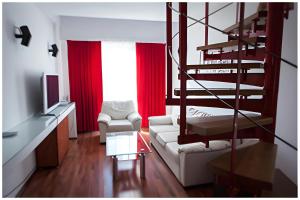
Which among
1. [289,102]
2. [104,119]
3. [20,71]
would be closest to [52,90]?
[20,71]

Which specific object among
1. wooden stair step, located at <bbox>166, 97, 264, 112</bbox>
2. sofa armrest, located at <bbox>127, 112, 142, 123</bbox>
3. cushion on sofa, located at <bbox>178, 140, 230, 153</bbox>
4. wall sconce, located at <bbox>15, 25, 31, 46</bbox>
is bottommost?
cushion on sofa, located at <bbox>178, 140, 230, 153</bbox>

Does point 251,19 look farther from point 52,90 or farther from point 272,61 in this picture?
point 52,90

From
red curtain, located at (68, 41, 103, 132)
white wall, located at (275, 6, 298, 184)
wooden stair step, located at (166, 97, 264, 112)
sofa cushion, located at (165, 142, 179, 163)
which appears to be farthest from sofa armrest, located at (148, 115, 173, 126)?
wooden stair step, located at (166, 97, 264, 112)

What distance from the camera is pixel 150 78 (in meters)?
5.30

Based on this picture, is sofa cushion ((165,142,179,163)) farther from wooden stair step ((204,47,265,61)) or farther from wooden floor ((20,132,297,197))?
wooden stair step ((204,47,265,61))

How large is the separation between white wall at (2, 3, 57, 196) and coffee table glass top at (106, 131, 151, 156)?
1.10 metres

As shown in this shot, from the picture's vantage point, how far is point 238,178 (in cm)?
127

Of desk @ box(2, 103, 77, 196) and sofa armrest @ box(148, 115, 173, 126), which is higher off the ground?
desk @ box(2, 103, 77, 196)

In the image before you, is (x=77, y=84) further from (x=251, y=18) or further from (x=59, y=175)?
(x=251, y=18)

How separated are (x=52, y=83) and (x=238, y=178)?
3.06 m

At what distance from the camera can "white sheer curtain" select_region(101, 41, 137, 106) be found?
506 centimetres

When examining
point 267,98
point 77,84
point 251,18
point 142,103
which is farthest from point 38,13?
point 267,98

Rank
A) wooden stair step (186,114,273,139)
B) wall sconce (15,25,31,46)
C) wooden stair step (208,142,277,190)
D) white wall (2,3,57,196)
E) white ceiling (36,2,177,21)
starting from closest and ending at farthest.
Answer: wooden stair step (208,142,277,190) < wooden stair step (186,114,273,139) < white wall (2,3,57,196) < wall sconce (15,25,31,46) < white ceiling (36,2,177,21)

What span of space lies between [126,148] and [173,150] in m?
0.68
